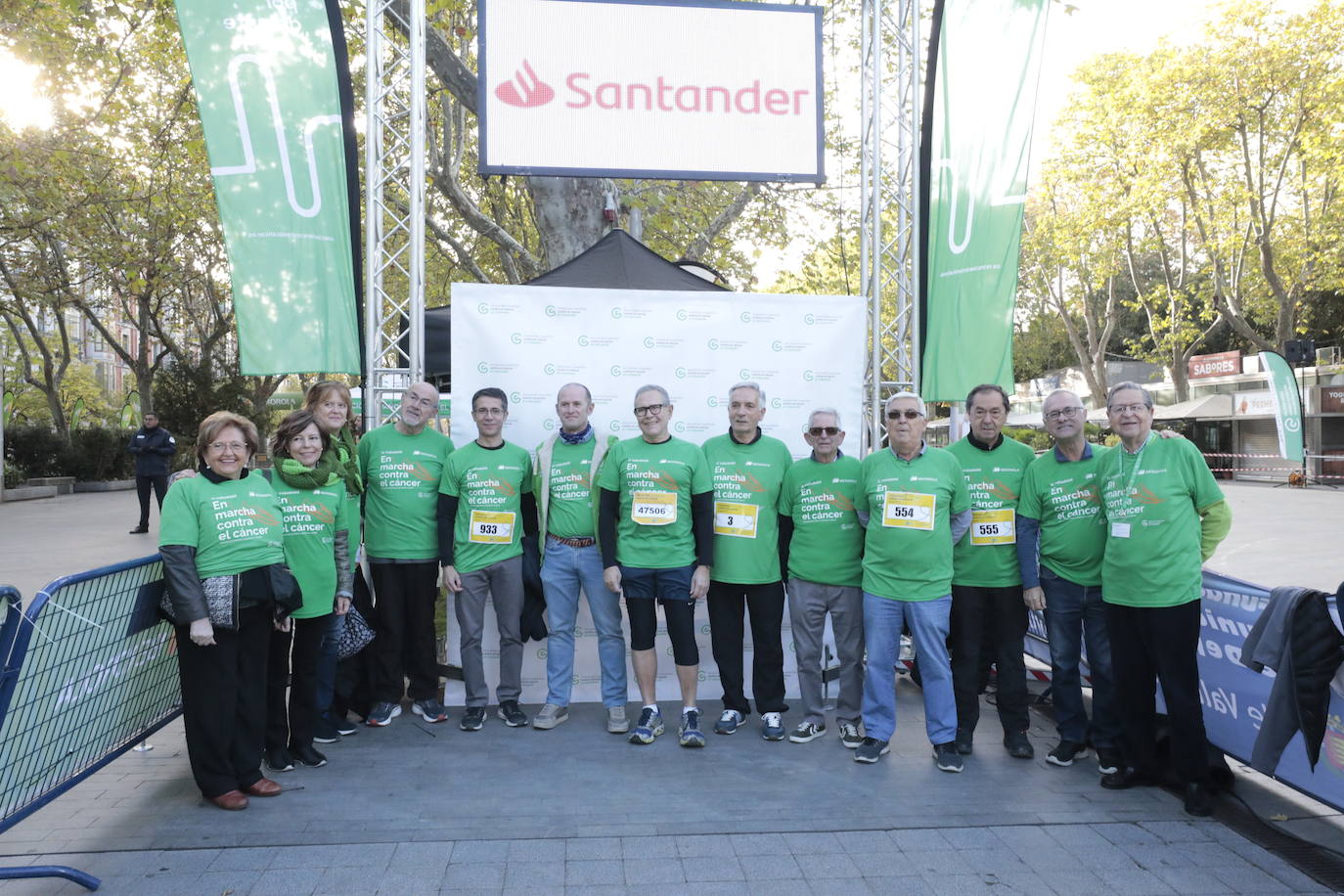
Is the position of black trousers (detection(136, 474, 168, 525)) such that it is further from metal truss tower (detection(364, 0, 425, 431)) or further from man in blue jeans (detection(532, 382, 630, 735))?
man in blue jeans (detection(532, 382, 630, 735))

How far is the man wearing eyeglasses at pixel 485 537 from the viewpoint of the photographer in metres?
4.75

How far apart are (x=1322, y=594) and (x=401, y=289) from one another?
1870cm

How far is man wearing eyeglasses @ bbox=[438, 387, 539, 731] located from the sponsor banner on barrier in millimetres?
391

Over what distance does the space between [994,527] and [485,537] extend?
2557 mm

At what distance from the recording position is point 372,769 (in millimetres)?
4219

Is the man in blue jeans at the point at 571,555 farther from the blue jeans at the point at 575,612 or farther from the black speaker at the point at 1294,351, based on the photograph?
the black speaker at the point at 1294,351

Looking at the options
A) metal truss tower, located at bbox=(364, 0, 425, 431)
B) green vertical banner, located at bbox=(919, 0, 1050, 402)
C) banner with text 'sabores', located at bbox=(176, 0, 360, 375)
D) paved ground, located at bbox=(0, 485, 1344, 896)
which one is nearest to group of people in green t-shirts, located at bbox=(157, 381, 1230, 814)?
paved ground, located at bbox=(0, 485, 1344, 896)

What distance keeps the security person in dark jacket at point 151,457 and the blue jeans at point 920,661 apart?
11878 mm

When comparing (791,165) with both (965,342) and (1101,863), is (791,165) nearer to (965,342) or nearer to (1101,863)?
(965,342)

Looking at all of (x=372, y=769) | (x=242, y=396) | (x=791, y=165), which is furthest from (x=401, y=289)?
(x=372, y=769)

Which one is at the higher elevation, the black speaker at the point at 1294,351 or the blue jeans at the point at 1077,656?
the black speaker at the point at 1294,351

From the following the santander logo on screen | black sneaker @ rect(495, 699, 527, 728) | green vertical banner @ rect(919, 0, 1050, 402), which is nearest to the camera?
black sneaker @ rect(495, 699, 527, 728)

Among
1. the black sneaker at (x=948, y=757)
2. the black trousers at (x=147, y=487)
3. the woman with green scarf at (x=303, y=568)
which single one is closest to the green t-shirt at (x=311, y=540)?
the woman with green scarf at (x=303, y=568)

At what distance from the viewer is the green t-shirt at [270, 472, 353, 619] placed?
411cm
